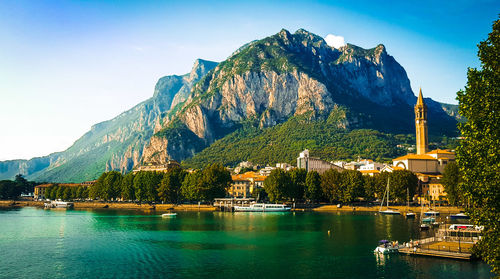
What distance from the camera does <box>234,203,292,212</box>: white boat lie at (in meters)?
140

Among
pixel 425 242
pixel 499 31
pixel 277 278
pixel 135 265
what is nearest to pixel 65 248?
pixel 135 265

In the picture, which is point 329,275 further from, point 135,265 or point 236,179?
point 236,179

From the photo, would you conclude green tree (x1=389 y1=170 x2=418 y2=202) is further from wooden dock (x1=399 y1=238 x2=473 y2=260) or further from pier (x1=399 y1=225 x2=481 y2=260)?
wooden dock (x1=399 y1=238 x2=473 y2=260)

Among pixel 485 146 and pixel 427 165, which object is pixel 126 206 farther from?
pixel 485 146

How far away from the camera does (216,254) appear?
57.2 meters

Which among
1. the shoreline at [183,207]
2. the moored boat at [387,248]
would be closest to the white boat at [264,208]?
the shoreline at [183,207]

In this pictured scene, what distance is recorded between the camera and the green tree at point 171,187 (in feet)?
507

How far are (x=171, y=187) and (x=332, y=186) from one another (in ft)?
198

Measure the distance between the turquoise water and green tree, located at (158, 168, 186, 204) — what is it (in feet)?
209

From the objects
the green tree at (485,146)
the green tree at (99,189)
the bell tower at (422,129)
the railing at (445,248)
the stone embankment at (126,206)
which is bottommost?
the stone embankment at (126,206)

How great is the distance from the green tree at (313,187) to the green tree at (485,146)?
374 feet

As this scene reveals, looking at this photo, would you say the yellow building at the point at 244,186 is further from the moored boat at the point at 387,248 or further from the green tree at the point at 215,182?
the moored boat at the point at 387,248

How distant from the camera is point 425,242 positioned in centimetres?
5959

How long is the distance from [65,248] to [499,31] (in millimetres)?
63440
